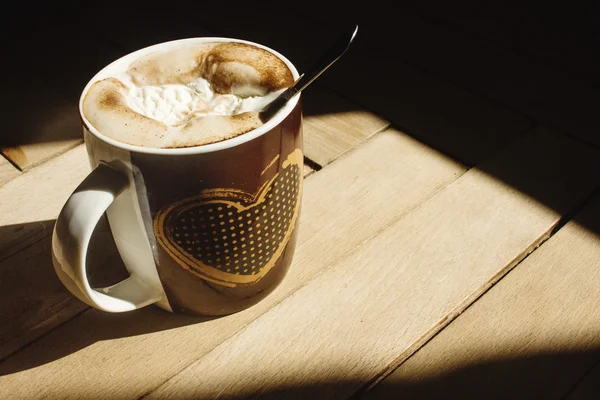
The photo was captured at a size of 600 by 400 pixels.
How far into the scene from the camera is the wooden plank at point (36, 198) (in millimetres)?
609

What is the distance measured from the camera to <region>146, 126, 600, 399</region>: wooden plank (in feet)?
1.60

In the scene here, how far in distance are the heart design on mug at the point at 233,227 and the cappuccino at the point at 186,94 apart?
1.8 inches

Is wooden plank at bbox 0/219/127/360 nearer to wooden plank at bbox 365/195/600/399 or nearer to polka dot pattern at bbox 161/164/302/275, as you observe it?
polka dot pattern at bbox 161/164/302/275

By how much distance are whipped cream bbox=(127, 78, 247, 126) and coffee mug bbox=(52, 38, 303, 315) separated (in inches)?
1.5

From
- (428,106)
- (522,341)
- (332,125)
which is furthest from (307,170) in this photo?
(522,341)

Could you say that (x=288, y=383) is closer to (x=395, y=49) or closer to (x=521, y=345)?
(x=521, y=345)

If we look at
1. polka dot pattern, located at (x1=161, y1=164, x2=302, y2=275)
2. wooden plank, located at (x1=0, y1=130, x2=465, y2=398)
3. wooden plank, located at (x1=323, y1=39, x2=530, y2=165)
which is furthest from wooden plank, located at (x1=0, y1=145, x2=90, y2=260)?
wooden plank, located at (x1=323, y1=39, x2=530, y2=165)

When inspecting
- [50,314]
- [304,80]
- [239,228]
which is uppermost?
[304,80]

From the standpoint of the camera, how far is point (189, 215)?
44 cm

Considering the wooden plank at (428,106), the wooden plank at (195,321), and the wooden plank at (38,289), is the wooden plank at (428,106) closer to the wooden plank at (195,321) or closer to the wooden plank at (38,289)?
the wooden plank at (195,321)

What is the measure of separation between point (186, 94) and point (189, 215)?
0.10 m

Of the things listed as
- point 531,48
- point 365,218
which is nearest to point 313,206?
point 365,218

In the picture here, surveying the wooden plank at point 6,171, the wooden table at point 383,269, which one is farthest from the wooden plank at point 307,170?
the wooden plank at point 6,171

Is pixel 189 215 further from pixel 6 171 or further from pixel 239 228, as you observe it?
pixel 6 171
